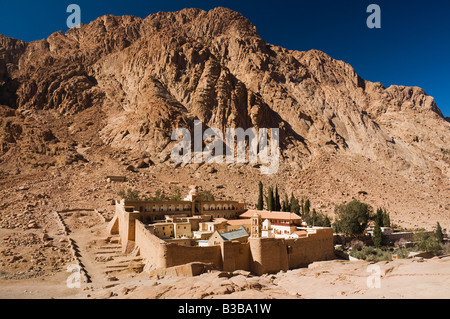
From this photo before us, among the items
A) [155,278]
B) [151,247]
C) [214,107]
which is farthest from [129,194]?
[214,107]

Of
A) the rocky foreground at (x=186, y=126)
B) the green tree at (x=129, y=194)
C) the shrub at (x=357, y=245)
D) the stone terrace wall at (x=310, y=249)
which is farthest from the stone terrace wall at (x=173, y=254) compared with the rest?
the shrub at (x=357, y=245)

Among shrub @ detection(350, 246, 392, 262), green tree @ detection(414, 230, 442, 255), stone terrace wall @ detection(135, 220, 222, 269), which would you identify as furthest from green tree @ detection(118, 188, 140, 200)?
green tree @ detection(414, 230, 442, 255)

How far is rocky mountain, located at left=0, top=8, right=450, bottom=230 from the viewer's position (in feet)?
205

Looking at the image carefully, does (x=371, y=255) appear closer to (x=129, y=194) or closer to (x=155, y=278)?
(x=155, y=278)

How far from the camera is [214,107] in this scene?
242 feet

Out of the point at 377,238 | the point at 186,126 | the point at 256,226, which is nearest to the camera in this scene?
the point at 256,226

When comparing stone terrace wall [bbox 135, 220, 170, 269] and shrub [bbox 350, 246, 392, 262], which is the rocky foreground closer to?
stone terrace wall [bbox 135, 220, 170, 269]

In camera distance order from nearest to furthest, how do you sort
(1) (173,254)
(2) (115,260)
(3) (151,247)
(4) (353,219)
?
(1) (173,254), (3) (151,247), (2) (115,260), (4) (353,219)

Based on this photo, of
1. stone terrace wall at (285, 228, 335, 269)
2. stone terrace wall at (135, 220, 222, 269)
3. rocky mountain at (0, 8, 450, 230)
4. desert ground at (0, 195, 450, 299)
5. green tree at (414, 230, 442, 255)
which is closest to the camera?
desert ground at (0, 195, 450, 299)

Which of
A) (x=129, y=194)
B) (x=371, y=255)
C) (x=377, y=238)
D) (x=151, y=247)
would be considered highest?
(x=129, y=194)

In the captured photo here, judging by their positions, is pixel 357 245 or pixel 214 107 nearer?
pixel 357 245

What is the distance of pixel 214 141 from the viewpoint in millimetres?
66812

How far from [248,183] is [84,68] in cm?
5995
